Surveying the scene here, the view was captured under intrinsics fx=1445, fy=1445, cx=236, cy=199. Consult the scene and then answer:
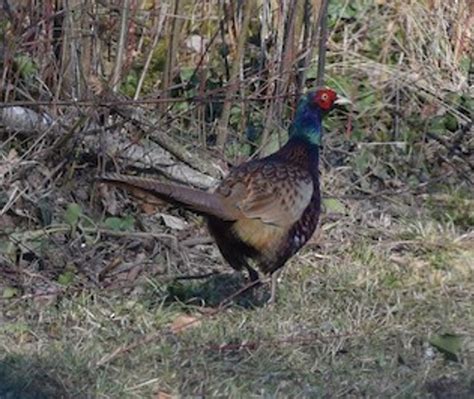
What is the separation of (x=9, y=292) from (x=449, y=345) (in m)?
2.06

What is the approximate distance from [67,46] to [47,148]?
0.52 m

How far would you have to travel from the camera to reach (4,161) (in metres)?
7.18

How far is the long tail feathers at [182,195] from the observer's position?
5.82m

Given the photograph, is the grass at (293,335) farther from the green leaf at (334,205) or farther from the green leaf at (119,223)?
the green leaf at (119,223)

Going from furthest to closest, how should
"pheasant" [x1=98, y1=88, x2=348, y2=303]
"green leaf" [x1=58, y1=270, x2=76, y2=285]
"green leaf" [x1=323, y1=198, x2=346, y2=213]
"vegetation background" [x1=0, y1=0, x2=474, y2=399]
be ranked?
"green leaf" [x1=323, y1=198, x2=346, y2=213]
"green leaf" [x1=58, y1=270, x2=76, y2=285]
"pheasant" [x1=98, y1=88, x2=348, y2=303]
"vegetation background" [x1=0, y1=0, x2=474, y2=399]

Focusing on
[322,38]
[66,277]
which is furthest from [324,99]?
[66,277]

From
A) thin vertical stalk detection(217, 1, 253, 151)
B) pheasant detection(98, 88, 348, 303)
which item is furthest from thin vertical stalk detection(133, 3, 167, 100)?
pheasant detection(98, 88, 348, 303)

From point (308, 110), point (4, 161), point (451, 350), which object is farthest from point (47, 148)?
point (451, 350)

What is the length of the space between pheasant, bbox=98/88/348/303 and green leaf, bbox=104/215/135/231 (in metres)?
0.87

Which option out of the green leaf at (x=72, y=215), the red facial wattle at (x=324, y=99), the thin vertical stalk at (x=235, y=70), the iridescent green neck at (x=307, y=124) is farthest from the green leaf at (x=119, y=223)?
the red facial wattle at (x=324, y=99)

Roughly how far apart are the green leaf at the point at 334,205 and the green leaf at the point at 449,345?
78.4 inches

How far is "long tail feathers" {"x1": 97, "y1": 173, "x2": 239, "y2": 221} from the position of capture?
5.82 m

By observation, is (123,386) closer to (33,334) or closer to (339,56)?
(33,334)

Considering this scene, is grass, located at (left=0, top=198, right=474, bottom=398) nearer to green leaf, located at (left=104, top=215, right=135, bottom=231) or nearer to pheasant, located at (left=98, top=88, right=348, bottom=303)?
pheasant, located at (left=98, top=88, right=348, bottom=303)
